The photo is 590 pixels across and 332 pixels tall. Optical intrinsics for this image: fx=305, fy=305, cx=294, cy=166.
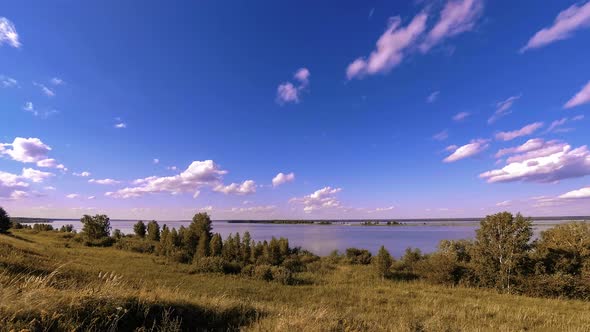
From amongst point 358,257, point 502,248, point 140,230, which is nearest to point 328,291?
point 502,248

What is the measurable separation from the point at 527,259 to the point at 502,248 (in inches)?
68.5

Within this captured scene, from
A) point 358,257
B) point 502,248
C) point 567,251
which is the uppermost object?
point 502,248

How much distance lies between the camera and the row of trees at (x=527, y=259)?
20.0 m

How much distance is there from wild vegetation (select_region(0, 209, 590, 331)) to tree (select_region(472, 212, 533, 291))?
7 cm

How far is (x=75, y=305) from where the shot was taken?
5.11 m

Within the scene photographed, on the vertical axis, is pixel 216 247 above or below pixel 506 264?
below

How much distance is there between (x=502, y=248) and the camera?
2178 centimetres

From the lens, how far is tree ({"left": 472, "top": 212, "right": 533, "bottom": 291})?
68.7 ft

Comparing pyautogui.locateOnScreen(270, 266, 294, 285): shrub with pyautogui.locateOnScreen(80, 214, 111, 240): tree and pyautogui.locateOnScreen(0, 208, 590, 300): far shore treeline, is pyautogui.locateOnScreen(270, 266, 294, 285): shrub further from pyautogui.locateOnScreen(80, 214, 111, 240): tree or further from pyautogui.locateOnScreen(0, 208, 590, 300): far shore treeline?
pyautogui.locateOnScreen(80, 214, 111, 240): tree

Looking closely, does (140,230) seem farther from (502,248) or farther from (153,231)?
(502,248)

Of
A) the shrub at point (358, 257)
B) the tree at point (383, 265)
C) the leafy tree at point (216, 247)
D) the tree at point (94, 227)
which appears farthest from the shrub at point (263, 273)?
the tree at point (94, 227)

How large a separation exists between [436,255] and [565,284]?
8491 millimetres

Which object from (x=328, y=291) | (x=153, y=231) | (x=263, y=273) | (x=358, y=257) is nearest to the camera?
(x=328, y=291)

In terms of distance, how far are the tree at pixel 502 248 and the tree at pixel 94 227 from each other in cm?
5827
